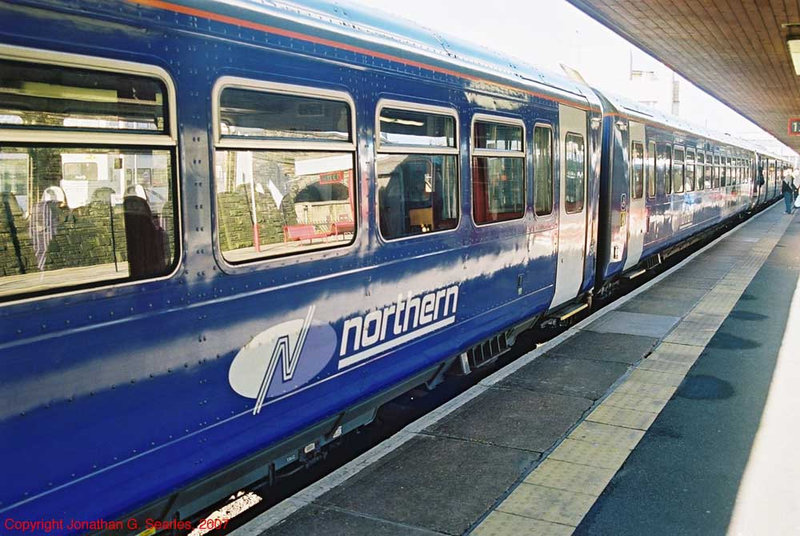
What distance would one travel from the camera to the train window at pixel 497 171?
5957 millimetres

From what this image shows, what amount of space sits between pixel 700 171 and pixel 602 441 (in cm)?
1328

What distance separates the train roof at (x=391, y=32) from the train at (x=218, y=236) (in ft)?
0.08

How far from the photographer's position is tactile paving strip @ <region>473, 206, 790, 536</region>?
12.9 ft

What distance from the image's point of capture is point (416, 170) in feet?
16.8

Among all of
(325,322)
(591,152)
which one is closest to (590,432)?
(325,322)

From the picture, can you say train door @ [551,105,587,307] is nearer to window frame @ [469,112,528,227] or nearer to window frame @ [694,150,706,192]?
window frame @ [469,112,528,227]

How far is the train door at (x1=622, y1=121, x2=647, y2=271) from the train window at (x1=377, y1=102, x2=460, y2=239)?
20.0 ft

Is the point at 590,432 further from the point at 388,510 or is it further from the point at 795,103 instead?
the point at 795,103

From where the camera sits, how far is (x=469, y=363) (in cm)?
690

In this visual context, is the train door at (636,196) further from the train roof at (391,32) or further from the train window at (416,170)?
the train window at (416,170)

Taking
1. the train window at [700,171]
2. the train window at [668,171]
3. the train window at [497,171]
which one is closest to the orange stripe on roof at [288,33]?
the train window at [497,171]

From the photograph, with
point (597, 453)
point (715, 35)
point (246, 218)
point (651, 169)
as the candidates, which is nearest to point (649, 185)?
point (651, 169)

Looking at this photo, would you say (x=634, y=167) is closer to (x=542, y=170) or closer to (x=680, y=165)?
(x=680, y=165)

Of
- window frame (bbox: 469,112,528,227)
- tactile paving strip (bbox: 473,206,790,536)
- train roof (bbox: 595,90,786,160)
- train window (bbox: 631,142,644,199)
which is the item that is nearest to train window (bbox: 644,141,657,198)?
train window (bbox: 631,142,644,199)
